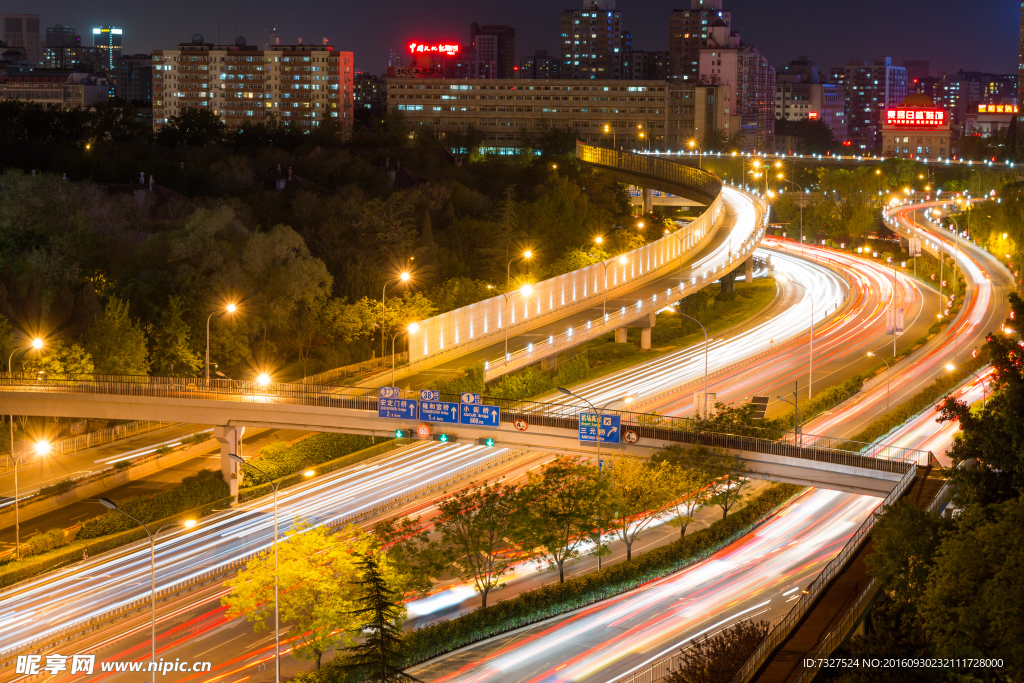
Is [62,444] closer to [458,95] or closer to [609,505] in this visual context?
[609,505]

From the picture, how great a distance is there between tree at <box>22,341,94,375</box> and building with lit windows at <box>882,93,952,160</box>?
16067cm

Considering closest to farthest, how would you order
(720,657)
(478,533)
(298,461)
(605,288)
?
(720,657), (478,533), (298,461), (605,288)

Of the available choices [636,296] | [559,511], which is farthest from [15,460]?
[636,296]

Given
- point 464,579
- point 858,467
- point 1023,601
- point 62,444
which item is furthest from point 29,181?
point 1023,601

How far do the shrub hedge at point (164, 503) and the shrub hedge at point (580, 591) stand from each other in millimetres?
15187

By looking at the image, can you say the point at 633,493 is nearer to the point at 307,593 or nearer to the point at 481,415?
the point at 481,415

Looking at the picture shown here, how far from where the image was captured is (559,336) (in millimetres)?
62812

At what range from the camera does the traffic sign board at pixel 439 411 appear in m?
42.5

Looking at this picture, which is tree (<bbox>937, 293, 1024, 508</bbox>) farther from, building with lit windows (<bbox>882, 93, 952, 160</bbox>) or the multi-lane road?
building with lit windows (<bbox>882, 93, 952, 160</bbox>)

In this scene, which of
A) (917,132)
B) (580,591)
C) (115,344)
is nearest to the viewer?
(580,591)

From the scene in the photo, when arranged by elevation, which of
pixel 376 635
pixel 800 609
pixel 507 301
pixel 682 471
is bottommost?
pixel 376 635

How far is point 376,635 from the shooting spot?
31.3 metres

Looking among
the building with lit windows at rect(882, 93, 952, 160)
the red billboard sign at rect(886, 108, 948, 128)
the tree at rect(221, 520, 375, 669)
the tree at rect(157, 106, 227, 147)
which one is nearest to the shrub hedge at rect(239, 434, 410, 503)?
the tree at rect(221, 520, 375, 669)

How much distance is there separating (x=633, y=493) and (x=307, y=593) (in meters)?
13.4
